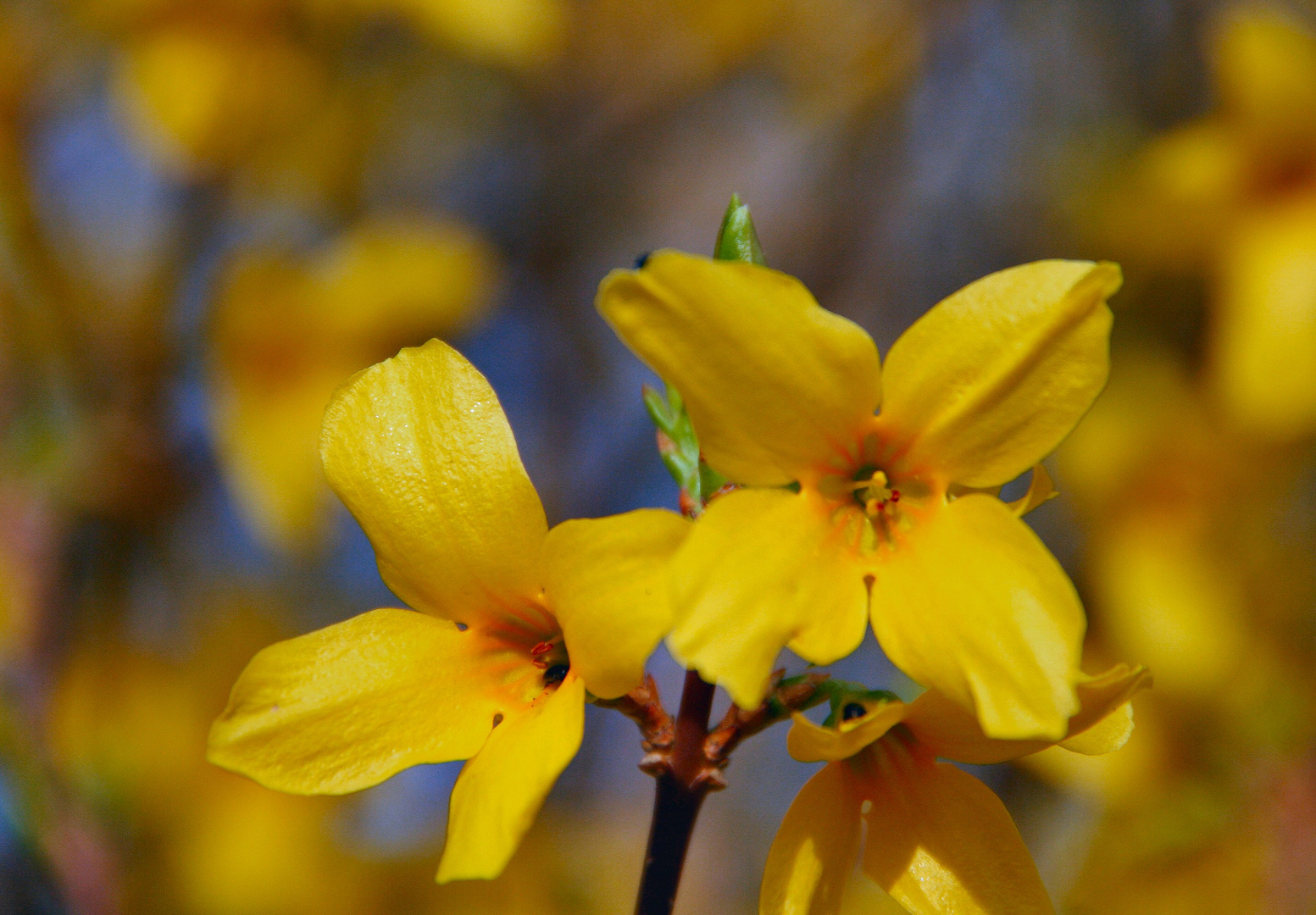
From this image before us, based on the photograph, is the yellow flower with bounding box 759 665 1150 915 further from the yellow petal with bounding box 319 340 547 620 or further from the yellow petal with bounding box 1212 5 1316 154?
the yellow petal with bounding box 1212 5 1316 154

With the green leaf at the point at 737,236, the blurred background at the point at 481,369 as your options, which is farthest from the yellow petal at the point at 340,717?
the blurred background at the point at 481,369

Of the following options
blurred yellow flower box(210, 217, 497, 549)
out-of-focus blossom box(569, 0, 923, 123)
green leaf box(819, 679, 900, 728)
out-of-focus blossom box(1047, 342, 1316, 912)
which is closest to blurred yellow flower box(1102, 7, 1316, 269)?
out-of-focus blossom box(1047, 342, 1316, 912)

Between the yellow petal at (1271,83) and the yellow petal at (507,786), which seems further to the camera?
the yellow petal at (1271,83)

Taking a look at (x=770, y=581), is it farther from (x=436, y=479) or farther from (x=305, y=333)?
(x=305, y=333)

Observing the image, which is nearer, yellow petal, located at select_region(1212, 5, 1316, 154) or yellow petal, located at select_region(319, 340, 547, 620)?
yellow petal, located at select_region(319, 340, 547, 620)

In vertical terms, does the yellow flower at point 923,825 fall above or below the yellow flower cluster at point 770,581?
below

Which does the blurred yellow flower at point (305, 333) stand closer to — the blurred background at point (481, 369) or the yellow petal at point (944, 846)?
the blurred background at point (481, 369)

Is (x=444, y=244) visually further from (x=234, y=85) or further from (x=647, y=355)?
(x=647, y=355)
